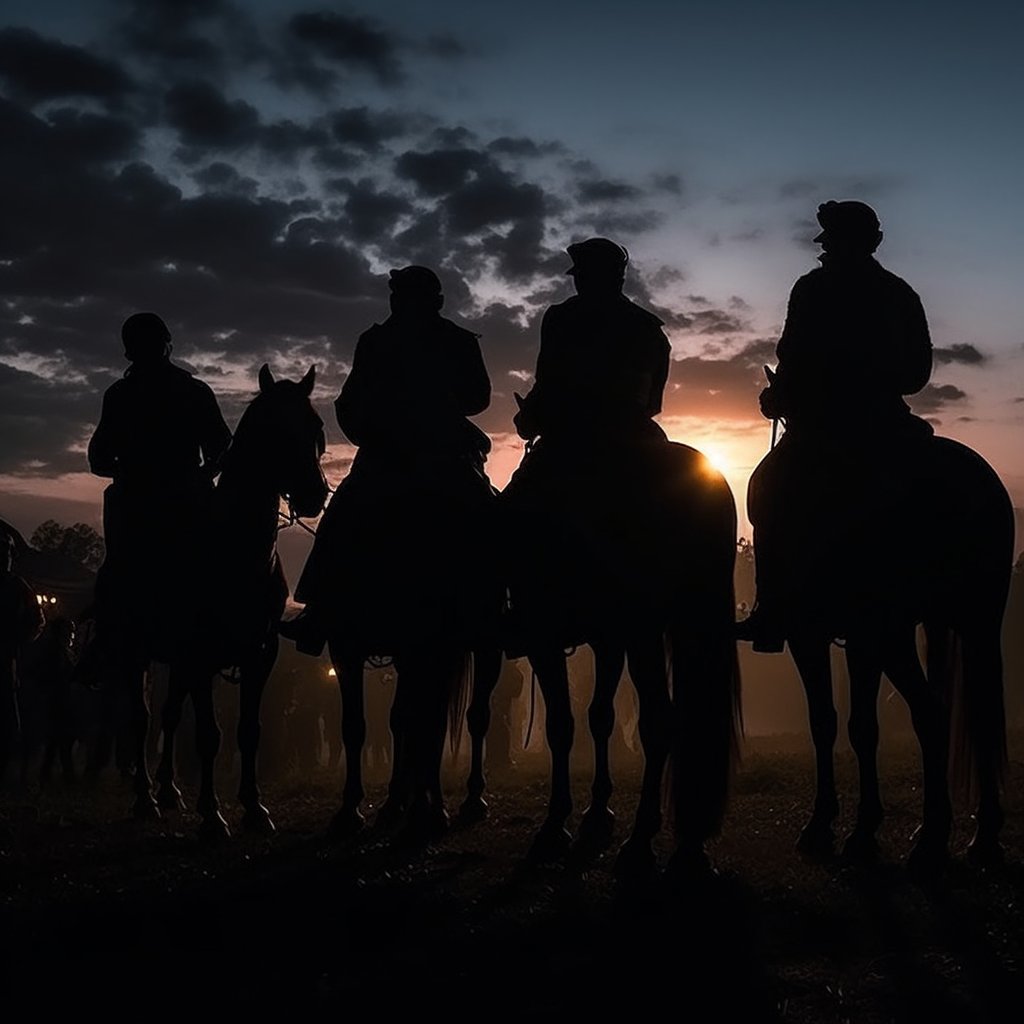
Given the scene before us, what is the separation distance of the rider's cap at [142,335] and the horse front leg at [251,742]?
3.43 metres

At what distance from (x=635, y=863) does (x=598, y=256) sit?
4745 millimetres

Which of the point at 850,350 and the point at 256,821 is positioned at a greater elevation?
the point at 850,350

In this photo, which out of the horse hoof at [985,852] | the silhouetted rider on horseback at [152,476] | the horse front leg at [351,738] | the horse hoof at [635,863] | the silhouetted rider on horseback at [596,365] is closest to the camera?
the horse hoof at [635,863]

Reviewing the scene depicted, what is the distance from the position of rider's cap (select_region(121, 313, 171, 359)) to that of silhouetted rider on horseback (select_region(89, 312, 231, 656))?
1 cm

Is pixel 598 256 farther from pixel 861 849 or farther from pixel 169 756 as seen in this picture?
pixel 169 756

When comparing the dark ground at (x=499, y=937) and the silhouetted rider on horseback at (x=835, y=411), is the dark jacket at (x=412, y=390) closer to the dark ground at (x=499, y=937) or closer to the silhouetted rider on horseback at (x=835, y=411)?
the silhouetted rider on horseback at (x=835, y=411)

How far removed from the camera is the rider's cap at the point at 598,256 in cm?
966

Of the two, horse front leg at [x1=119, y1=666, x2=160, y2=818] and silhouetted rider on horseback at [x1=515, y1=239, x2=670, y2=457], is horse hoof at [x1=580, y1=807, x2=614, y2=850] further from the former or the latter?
horse front leg at [x1=119, y1=666, x2=160, y2=818]

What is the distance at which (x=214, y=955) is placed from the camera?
5777 mm

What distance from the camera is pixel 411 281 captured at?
36.3ft

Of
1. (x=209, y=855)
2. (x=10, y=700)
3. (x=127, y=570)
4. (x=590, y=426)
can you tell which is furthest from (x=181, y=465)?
(x=590, y=426)

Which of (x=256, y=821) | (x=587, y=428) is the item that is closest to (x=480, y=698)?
(x=256, y=821)

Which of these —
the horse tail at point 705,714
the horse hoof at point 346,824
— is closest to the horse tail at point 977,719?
the horse tail at point 705,714

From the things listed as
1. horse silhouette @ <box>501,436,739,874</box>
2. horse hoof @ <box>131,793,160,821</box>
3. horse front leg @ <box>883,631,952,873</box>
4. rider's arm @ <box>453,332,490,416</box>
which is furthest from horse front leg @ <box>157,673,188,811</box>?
horse front leg @ <box>883,631,952,873</box>
